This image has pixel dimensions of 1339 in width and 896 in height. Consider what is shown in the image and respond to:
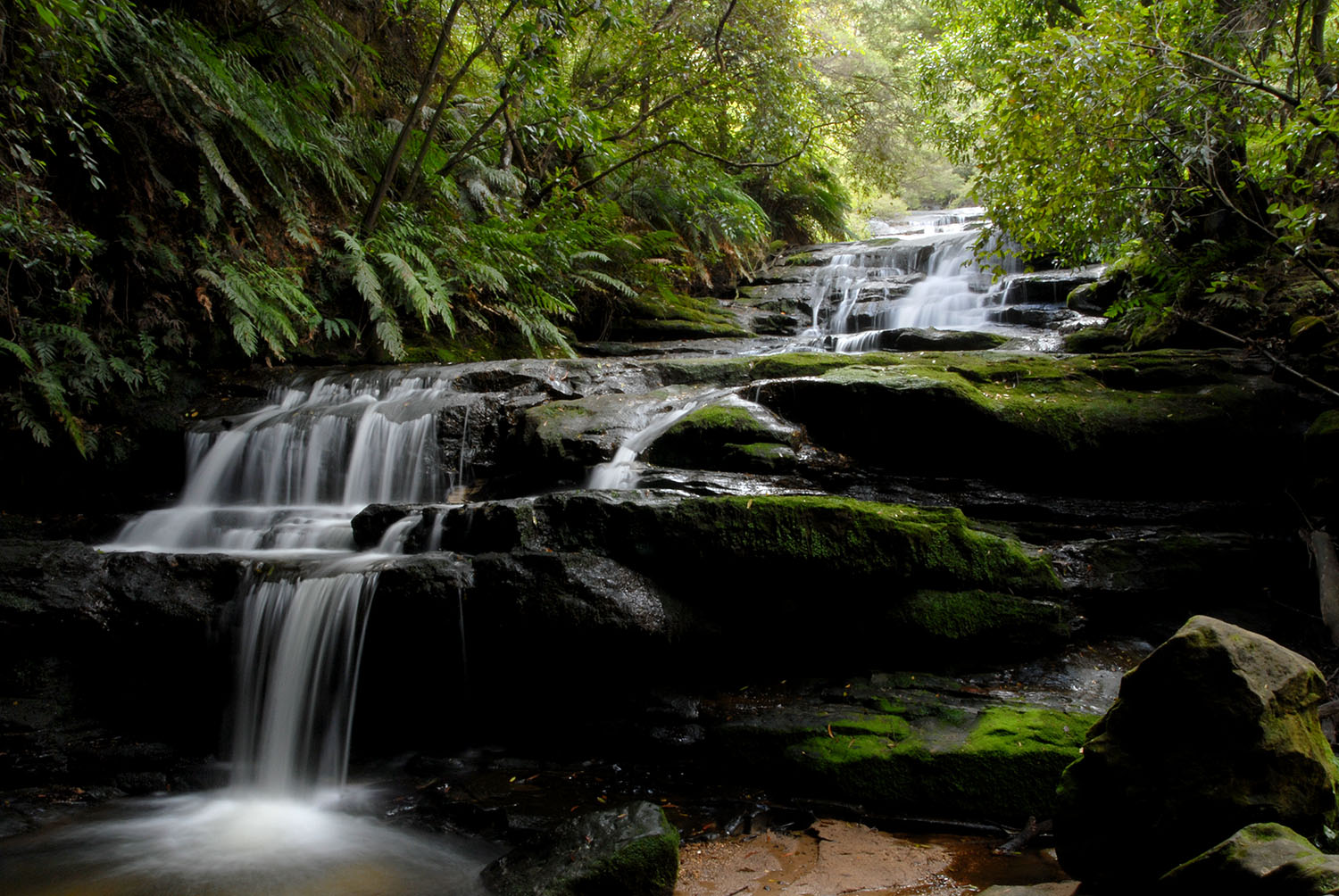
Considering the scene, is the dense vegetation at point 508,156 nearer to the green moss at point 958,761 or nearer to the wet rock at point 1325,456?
the wet rock at point 1325,456

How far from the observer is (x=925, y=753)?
349cm

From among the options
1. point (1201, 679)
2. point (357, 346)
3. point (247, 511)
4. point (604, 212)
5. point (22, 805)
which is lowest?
point (22, 805)

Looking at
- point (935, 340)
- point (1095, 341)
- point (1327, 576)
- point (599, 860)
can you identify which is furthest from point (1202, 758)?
point (935, 340)

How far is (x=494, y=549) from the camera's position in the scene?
14.7 ft

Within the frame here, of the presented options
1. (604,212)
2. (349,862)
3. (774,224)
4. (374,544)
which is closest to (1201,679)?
(349,862)

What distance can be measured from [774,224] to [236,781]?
53.5 feet

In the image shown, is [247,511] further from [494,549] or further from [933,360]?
[933,360]

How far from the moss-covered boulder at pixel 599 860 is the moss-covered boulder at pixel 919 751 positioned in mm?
905

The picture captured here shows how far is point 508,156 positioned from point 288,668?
893 centimetres

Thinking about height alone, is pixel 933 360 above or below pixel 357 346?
above

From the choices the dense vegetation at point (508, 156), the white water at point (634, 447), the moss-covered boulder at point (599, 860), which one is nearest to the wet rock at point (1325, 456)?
the dense vegetation at point (508, 156)

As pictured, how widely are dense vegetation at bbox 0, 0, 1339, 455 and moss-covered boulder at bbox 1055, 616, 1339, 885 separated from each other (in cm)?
329

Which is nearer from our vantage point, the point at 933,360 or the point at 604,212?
the point at 933,360

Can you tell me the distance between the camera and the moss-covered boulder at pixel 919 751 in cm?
337
